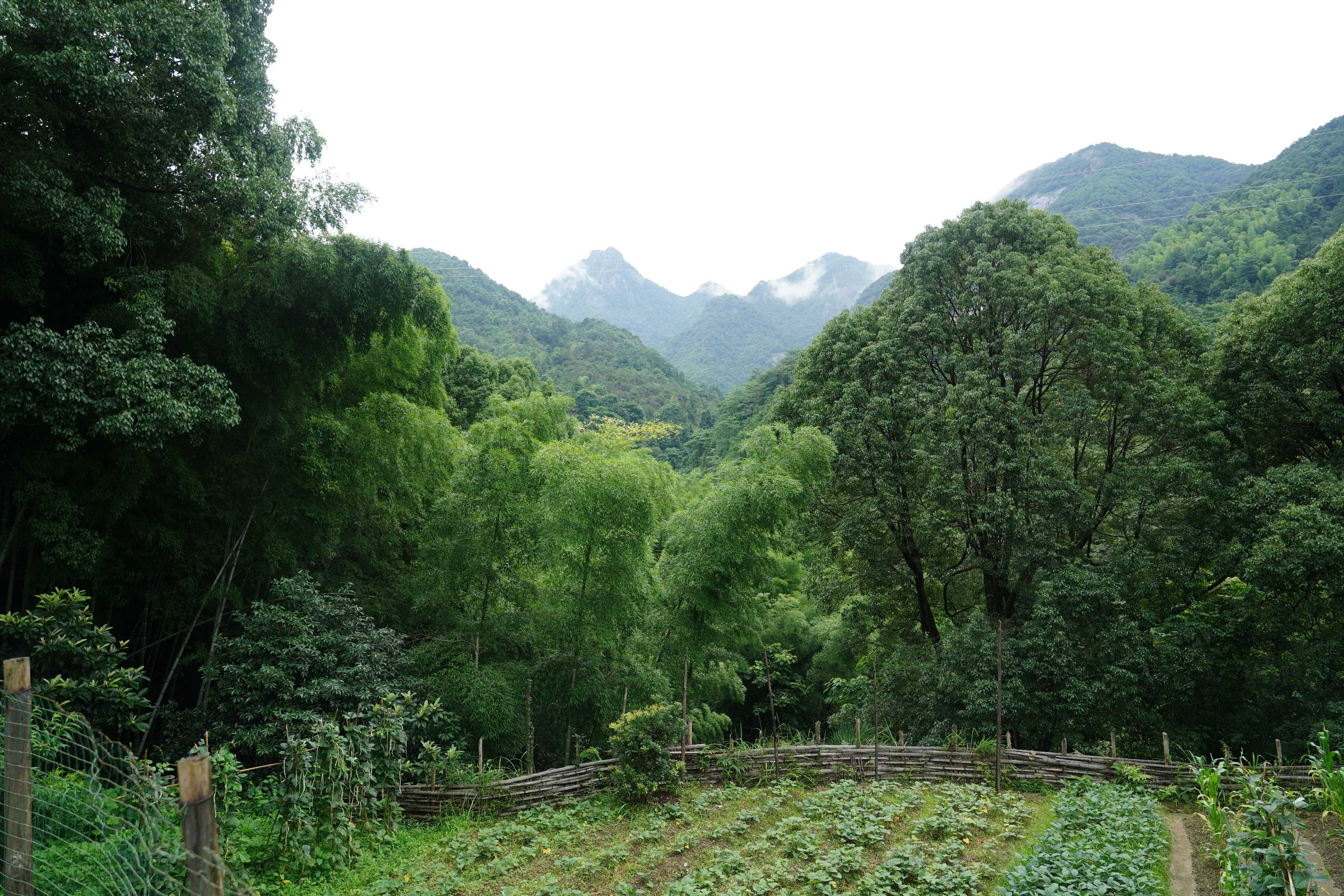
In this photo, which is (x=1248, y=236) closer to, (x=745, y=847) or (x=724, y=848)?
(x=745, y=847)

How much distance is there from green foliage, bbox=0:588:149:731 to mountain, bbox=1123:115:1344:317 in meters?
19.4

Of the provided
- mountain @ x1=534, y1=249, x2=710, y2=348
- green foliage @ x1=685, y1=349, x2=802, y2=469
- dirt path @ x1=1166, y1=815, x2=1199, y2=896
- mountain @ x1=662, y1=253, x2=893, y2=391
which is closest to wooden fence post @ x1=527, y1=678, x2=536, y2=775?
dirt path @ x1=1166, y1=815, x2=1199, y2=896

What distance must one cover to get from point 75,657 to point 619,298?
85707 millimetres

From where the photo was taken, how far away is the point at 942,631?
11.2 meters

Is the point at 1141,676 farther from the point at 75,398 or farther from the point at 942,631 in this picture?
the point at 75,398

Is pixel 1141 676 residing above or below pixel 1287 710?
above

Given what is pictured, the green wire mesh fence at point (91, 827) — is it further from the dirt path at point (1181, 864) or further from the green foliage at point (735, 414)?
the green foliage at point (735, 414)

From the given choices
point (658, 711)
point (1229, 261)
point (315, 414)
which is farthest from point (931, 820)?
point (1229, 261)

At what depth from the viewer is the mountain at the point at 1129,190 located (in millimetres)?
34500

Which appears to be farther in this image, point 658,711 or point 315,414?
point 315,414

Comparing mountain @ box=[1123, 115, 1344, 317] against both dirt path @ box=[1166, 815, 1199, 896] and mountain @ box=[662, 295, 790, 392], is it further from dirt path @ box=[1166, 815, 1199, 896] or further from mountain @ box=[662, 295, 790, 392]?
mountain @ box=[662, 295, 790, 392]

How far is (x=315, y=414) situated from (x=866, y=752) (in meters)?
7.72

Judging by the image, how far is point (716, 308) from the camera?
72.4m

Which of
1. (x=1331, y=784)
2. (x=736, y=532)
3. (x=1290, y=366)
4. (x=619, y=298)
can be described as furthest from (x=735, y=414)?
(x=619, y=298)
